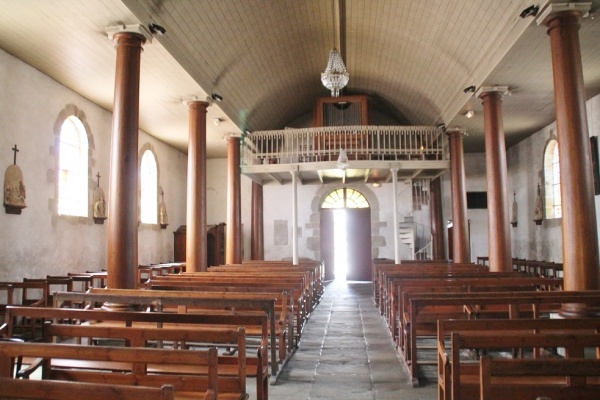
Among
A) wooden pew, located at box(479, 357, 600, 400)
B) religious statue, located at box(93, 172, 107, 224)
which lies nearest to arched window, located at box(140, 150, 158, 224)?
religious statue, located at box(93, 172, 107, 224)

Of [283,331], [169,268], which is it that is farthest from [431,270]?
[169,268]

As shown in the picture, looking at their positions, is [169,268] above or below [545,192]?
Result: below

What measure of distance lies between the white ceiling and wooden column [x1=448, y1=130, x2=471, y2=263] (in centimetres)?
56

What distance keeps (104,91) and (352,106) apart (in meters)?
7.73

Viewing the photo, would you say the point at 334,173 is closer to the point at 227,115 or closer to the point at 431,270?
the point at 227,115

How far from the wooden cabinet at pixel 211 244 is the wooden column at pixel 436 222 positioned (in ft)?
22.3

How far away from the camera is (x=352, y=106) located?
48.2 feet

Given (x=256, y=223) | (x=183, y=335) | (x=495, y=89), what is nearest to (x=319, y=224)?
(x=256, y=223)

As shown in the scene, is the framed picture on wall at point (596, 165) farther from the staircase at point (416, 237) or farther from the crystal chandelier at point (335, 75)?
the staircase at point (416, 237)

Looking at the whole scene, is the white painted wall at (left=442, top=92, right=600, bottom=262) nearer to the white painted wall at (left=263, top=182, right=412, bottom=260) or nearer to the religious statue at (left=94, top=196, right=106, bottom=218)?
the white painted wall at (left=263, top=182, right=412, bottom=260)

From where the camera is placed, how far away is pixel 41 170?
27.8 feet

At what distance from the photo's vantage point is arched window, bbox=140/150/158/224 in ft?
42.4

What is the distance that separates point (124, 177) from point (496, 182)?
21.0 feet

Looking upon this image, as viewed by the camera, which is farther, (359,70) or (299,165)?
(359,70)
